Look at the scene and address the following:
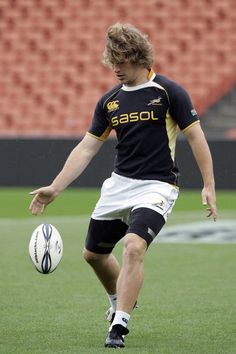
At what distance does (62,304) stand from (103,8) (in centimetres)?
1642

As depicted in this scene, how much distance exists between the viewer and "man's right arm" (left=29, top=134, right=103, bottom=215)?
6801mm

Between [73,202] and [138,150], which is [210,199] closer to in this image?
[138,150]

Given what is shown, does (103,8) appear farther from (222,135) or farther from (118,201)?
(118,201)

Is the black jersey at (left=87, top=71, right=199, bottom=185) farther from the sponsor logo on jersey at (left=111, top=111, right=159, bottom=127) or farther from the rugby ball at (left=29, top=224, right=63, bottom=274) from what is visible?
the rugby ball at (left=29, top=224, right=63, bottom=274)

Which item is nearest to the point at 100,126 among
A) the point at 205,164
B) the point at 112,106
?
the point at 112,106

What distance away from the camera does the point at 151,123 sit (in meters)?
6.66

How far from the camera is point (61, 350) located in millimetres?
6137

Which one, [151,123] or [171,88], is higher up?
[171,88]

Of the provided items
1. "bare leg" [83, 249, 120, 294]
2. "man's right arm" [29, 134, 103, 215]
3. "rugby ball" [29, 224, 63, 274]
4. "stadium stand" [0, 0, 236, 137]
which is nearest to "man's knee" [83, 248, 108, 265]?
"bare leg" [83, 249, 120, 294]

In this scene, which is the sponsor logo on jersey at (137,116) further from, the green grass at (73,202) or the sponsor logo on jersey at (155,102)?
the green grass at (73,202)

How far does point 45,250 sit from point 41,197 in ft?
1.26

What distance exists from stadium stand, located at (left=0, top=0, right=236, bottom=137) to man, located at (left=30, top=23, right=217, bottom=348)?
15761mm

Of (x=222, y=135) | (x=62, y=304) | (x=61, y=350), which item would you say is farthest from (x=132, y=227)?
(x=222, y=135)

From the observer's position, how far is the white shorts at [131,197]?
659cm
